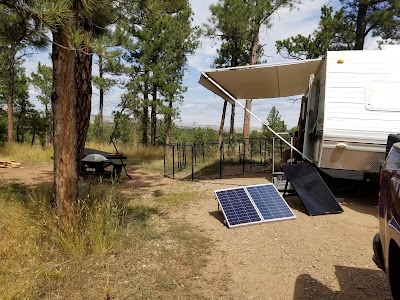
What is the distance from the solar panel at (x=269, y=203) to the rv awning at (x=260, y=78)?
2786mm

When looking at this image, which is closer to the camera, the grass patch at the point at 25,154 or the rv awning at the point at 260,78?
the rv awning at the point at 260,78

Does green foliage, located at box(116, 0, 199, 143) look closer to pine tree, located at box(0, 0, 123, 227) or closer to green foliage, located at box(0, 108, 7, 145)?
green foliage, located at box(0, 108, 7, 145)

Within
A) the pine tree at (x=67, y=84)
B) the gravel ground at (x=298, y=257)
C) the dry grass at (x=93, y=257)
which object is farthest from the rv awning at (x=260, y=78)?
the dry grass at (x=93, y=257)

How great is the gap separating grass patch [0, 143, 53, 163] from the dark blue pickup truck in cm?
1377

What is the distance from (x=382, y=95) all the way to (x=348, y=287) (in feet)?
12.6

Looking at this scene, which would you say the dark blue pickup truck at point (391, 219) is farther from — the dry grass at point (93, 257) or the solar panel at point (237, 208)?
the solar panel at point (237, 208)

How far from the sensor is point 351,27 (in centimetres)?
1316

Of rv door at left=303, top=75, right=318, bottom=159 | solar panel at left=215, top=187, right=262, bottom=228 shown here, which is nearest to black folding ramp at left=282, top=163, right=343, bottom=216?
solar panel at left=215, top=187, right=262, bottom=228

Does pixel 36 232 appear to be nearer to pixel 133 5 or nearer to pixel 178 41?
pixel 133 5

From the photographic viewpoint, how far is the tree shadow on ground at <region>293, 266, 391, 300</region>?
3.28 m

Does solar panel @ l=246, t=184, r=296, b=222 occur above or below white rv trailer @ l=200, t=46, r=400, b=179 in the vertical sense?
below

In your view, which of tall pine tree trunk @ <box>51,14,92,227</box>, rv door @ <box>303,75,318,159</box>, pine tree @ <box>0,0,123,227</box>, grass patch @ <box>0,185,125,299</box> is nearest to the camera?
grass patch @ <box>0,185,125,299</box>

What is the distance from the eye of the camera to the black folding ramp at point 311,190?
19.3 feet

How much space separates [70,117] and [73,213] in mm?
1198
